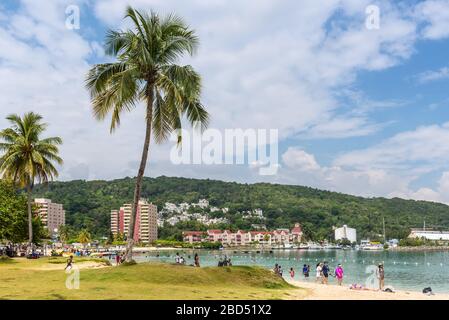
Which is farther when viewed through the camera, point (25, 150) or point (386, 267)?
point (386, 267)

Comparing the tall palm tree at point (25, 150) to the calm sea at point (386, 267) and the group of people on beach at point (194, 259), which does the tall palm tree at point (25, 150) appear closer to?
the group of people on beach at point (194, 259)

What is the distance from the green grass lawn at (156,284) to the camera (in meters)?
18.1

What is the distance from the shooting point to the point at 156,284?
2144cm

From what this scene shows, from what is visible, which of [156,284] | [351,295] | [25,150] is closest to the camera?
[156,284]

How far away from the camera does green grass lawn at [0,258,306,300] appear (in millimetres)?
18062

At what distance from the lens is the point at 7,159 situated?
4744 cm

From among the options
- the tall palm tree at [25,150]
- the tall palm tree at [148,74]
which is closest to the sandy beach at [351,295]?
the tall palm tree at [148,74]

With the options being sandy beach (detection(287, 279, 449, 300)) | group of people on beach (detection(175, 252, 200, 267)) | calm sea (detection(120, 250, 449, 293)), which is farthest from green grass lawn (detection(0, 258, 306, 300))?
calm sea (detection(120, 250, 449, 293))

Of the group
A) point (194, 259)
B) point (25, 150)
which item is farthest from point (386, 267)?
point (25, 150)

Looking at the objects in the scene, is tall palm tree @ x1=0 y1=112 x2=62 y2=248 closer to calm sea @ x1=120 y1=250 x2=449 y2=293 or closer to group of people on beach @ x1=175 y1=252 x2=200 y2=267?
group of people on beach @ x1=175 y1=252 x2=200 y2=267

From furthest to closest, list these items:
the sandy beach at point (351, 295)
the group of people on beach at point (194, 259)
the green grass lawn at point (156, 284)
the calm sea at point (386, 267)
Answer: the calm sea at point (386, 267) → the group of people on beach at point (194, 259) → the sandy beach at point (351, 295) → the green grass lawn at point (156, 284)

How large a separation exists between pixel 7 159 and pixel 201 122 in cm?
2786

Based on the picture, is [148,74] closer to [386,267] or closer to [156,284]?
[156,284]

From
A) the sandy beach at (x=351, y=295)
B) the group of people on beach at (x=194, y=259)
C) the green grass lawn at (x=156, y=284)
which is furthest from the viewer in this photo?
the group of people on beach at (x=194, y=259)
